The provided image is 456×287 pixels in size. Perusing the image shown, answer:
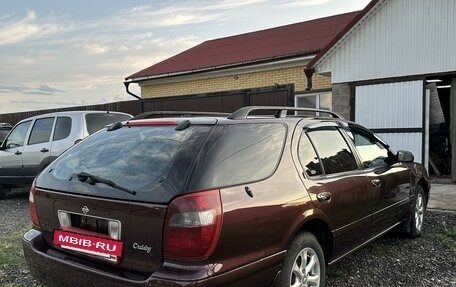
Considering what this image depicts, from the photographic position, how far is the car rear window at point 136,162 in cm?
270

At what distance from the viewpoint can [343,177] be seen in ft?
12.7

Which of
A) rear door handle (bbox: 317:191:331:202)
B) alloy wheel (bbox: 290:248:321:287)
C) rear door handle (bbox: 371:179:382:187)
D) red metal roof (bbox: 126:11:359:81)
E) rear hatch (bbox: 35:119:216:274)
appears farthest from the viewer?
red metal roof (bbox: 126:11:359:81)

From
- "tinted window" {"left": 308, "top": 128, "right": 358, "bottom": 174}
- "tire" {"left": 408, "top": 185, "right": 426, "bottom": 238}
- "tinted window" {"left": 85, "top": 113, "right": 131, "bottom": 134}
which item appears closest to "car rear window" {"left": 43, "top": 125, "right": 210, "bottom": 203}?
"tinted window" {"left": 308, "top": 128, "right": 358, "bottom": 174}

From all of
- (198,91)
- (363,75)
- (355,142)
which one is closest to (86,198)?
(355,142)

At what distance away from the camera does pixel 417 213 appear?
559 cm

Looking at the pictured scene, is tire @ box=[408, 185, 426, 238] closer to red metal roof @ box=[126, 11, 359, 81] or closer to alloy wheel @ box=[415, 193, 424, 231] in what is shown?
alloy wheel @ box=[415, 193, 424, 231]

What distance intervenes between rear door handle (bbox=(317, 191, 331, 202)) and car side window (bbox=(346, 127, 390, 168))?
0.97 meters

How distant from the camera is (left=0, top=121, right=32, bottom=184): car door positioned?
28.9 ft

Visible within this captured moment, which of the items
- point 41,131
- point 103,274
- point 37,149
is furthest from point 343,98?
point 103,274

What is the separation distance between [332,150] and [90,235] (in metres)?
2.18

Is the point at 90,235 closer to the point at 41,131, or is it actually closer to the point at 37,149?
the point at 37,149

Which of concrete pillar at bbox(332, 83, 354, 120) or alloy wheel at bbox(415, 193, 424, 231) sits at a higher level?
concrete pillar at bbox(332, 83, 354, 120)

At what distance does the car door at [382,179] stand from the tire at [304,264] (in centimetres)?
107

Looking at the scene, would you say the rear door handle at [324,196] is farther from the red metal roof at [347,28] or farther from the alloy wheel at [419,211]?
the red metal roof at [347,28]
